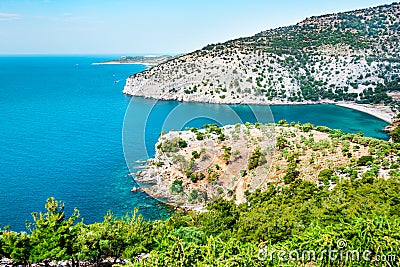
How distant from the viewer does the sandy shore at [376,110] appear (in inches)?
2435

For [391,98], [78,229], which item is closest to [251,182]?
[78,229]

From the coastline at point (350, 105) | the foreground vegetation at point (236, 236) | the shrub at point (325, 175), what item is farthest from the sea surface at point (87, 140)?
the foreground vegetation at point (236, 236)

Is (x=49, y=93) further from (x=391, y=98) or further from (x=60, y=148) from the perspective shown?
(x=391, y=98)

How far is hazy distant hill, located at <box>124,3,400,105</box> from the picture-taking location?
254 ft

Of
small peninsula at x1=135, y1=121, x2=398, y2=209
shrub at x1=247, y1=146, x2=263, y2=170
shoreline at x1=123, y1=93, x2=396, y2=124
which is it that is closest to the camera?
small peninsula at x1=135, y1=121, x2=398, y2=209

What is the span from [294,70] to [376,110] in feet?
71.9

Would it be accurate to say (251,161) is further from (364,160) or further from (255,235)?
(255,235)

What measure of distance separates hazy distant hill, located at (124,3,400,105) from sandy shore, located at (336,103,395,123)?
2594 mm

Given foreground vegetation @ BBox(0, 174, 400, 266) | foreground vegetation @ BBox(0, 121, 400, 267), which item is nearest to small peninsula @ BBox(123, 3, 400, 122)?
foreground vegetation @ BBox(0, 121, 400, 267)

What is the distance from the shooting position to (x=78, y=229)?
49.1 ft

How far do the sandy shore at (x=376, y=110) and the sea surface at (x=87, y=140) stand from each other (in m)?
1.74

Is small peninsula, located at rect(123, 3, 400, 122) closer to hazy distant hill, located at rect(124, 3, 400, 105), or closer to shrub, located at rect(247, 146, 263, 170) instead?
hazy distant hill, located at rect(124, 3, 400, 105)

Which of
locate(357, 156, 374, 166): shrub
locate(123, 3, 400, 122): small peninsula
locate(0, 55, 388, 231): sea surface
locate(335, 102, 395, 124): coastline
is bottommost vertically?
locate(0, 55, 388, 231): sea surface

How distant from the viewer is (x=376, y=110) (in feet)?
218
